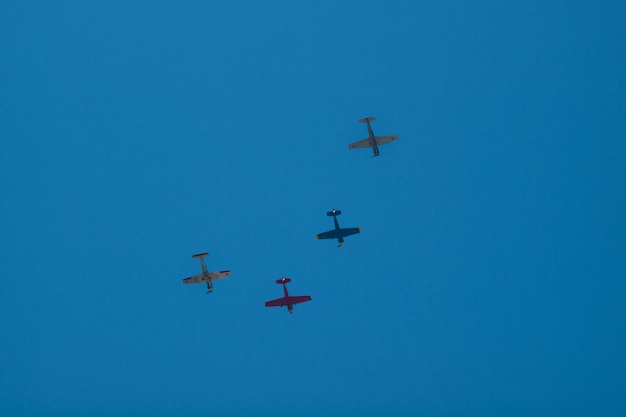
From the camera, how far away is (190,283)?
51062 mm

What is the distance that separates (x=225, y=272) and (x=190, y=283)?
8.75 ft

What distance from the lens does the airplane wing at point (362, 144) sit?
52719 mm

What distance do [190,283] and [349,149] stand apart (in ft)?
51.8

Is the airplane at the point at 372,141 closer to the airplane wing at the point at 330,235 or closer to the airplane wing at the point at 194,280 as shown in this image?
the airplane wing at the point at 330,235

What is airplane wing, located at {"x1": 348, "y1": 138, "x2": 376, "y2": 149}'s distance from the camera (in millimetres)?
52719

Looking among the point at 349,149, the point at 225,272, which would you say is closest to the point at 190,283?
the point at 225,272

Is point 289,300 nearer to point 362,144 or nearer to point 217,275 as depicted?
point 217,275

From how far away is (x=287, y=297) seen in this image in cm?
5184

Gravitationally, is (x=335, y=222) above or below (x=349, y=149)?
below

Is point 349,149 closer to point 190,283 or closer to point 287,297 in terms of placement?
point 287,297

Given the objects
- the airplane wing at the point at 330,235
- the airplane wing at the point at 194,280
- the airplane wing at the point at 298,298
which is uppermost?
the airplane wing at the point at 330,235

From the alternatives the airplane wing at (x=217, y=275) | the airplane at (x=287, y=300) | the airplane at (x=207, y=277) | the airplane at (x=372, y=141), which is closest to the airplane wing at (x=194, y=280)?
the airplane at (x=207, y=277)

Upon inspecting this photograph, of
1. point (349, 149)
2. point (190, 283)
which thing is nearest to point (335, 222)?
point (349, 149)

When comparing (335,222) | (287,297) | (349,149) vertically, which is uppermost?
(349,149)
